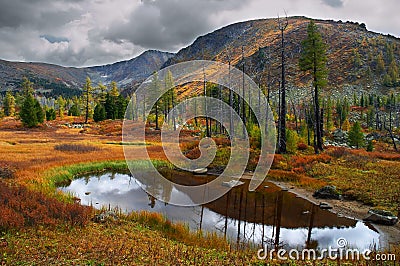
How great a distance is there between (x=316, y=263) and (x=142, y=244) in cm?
555

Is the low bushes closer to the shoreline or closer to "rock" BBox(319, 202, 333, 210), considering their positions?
the shoreline

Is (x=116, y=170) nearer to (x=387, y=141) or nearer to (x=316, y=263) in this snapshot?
(x=316, y=263)

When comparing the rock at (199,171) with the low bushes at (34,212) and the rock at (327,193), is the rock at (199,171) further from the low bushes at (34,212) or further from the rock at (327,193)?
the low bushes at (34,212)

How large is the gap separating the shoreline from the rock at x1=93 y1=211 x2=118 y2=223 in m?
10.9

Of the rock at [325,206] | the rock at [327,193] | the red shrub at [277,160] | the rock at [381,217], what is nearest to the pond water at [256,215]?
the rock at [325,206]

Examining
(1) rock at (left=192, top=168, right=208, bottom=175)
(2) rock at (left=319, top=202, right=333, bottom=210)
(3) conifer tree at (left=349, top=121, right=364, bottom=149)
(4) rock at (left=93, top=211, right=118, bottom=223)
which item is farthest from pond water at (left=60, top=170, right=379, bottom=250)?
(3) conifer tree at (left=349, top=121, right=364, bottom=149)

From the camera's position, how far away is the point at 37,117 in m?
68.6

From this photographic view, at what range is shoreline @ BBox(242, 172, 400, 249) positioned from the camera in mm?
12505

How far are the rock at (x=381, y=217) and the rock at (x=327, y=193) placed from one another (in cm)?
352

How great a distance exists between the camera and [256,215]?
51.8 ft

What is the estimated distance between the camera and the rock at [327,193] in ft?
61.9

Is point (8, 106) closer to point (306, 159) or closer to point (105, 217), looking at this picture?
point (306, 159)

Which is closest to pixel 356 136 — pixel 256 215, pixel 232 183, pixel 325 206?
pixel 232 183

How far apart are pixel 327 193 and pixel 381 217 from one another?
15.7ft
